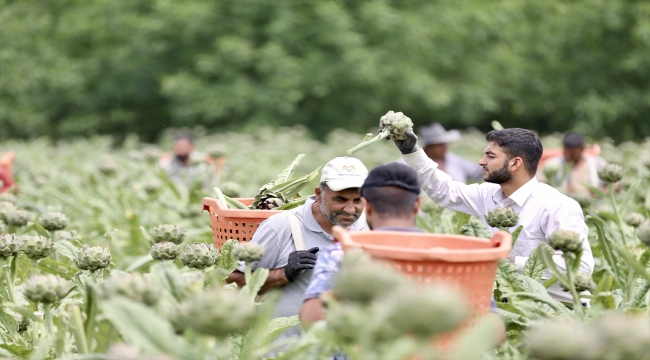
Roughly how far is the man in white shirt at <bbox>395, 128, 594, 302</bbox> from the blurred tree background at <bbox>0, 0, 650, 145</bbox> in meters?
15.1

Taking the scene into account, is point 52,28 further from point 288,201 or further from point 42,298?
point 42,298

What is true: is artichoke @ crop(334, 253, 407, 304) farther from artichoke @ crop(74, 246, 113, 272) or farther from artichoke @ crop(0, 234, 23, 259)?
artichoke @ crop(0, 234, 23, 259)

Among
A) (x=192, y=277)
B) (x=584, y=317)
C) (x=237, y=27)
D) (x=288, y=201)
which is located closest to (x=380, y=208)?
(x=192, y=277)

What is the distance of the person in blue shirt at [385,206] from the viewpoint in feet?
10.0

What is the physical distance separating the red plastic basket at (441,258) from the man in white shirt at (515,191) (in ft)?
4.33

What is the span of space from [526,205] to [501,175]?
20 cm

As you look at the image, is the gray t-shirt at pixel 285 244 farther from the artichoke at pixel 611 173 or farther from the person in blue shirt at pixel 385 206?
the artichoke at pixel 611 173

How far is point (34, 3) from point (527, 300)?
21677mm

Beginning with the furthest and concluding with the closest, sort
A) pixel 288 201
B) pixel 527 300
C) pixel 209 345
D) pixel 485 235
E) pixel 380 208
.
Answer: pixel 288 201, pixel 485 235, pixel 527 300, pixel 380 208, pixel 209 345

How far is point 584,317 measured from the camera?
349 centimetres

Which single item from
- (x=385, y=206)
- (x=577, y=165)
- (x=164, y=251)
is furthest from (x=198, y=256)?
(x=577, y=165)

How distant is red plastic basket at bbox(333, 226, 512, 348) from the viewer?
2740mm

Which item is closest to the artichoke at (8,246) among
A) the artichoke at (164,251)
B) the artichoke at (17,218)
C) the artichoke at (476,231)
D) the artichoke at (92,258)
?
the artichoke at (92,258)

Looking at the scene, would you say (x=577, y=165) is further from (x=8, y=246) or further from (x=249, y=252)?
(x=8, y=246)
